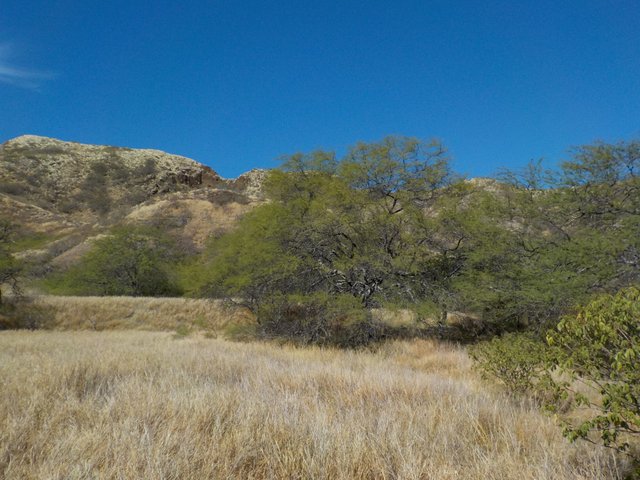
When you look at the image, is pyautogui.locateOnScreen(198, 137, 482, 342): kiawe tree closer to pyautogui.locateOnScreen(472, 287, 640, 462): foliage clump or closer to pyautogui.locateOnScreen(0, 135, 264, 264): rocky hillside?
pyautogui.locateOnScreen(472, 287, 640, 462): foliage clump

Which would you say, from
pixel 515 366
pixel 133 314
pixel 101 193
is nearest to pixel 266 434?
pixel 515 366

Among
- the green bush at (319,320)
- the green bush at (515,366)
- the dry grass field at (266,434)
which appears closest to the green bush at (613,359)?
the dry grass field at (266,434)

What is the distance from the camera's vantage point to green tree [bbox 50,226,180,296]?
34.2 meters

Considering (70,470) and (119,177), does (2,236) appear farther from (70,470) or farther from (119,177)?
(119,177)

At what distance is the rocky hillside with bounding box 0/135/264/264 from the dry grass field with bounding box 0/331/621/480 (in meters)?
28.0

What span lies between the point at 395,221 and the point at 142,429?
14.1 metres

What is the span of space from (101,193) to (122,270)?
57515mm

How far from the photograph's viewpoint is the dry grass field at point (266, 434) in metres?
3.37

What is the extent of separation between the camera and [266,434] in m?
4.04

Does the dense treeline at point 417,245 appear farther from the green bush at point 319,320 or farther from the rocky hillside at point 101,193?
the rocky hillside at point 101,193

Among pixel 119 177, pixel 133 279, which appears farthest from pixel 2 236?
pixel 119 177

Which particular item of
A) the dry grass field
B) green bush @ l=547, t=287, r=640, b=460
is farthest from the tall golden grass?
green bush @ l=547, t=287, r=640, b=460

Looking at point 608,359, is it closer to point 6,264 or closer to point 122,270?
point 6,264

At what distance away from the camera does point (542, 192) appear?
59.5ft
